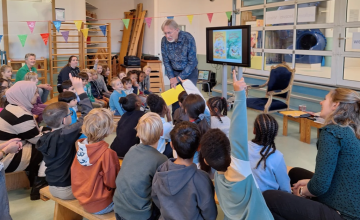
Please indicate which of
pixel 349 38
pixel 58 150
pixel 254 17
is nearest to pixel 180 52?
pixel 58 150

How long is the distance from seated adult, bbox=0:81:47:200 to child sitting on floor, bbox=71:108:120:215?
3.15 feet

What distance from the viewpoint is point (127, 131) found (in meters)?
2.98

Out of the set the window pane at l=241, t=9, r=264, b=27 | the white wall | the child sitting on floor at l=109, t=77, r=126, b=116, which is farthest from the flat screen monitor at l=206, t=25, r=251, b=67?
the white wall

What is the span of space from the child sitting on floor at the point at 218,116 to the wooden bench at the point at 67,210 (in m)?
1.17

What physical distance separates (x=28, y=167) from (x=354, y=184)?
8.70 ft

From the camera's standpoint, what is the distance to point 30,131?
2.96 meters

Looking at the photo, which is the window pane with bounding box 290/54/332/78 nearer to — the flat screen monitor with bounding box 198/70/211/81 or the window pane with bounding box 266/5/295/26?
the window pane with bounding box 266/5/295/26

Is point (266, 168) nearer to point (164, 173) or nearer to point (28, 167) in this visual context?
point (164, 173)

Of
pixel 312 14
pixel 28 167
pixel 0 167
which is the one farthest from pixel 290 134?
pixel 0 167

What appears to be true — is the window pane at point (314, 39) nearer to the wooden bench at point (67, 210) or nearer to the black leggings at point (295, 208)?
the black leggings at point (295, 208)

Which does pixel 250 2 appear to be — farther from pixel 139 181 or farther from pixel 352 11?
pixel 139 181

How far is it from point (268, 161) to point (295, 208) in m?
0.30

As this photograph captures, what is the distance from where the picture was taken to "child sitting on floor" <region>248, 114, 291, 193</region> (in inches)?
76.0

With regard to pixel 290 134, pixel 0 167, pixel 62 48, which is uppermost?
pixel 62 48
